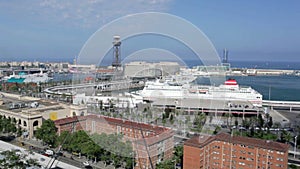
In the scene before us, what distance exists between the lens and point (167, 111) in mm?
6480

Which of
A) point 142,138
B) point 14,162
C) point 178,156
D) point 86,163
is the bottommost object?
point 86,163

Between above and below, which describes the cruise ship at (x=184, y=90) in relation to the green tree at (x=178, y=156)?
above

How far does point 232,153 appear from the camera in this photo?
3.56 meters

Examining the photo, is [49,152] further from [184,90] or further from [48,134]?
[184,90]

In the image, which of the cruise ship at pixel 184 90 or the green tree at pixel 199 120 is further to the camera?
the cruise ship at pixel 184 90

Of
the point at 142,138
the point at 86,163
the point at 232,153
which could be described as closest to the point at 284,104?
the point at 232,153

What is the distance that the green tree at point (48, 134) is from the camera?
15.2 ft

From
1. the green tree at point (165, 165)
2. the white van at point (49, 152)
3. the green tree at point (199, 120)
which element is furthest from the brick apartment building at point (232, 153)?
the white van at point (49, 152)

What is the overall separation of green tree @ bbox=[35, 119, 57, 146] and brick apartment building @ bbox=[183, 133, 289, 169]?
2439mm

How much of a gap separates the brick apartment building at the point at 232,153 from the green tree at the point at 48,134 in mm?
2439

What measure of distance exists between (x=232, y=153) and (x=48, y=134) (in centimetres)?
312

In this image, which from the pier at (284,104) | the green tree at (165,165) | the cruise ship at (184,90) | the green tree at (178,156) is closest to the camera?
the green tree at (165,165)

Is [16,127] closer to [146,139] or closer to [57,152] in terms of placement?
[57,152]

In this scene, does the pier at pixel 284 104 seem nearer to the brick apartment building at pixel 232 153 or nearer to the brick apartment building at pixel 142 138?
the brick apartment building at pixel 232 153
